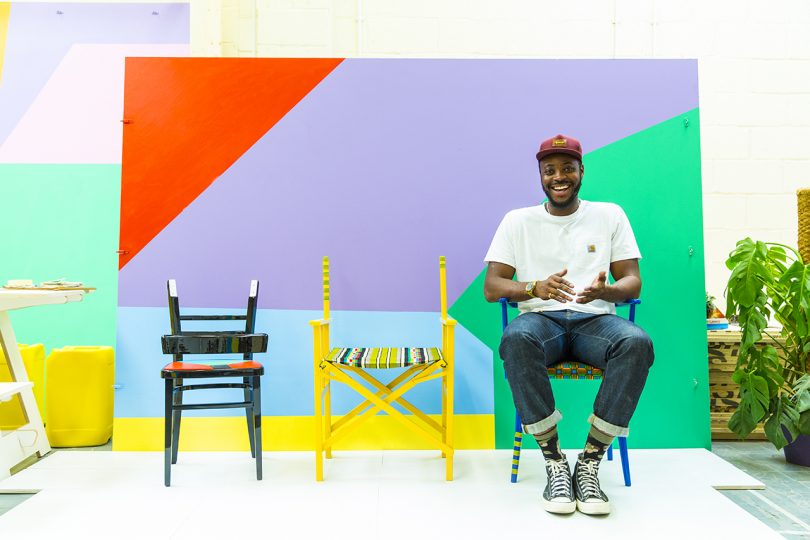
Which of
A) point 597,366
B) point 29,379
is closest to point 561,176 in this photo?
point 597,366

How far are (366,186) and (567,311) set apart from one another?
109 centimetres

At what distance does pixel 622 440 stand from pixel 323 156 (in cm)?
177

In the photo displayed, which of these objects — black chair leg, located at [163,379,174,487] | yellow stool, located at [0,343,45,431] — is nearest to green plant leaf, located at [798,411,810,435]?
black chair leg, located at [163,379,174,487]

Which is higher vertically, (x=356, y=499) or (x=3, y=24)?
(x=3, y=24)

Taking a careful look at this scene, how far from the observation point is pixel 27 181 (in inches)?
141

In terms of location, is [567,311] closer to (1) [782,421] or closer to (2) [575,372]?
(2) [575,372]

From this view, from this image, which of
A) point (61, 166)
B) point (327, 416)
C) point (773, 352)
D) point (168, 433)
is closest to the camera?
point (168, 433)

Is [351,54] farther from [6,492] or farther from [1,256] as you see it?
[6,492]

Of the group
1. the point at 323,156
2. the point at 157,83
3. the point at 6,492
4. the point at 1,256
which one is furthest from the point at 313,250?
the point at 1,256

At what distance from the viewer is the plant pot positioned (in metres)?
2.54

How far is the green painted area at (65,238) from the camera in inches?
141

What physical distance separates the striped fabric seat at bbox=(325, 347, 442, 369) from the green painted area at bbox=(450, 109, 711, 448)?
0.48 meters

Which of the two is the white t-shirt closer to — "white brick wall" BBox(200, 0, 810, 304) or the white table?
"white brick wall" BBox(200, 0, 810, 304)

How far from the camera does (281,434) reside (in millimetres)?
2799
